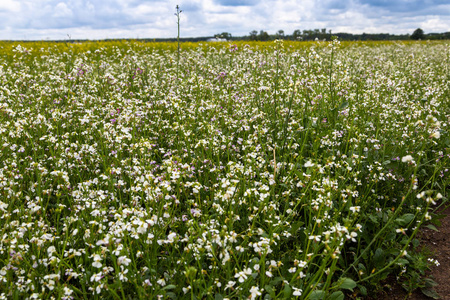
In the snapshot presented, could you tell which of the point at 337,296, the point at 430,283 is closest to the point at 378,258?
the point at 430,283

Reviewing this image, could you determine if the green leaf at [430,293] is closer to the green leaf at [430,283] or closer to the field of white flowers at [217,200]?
the green leaf at [430,283]

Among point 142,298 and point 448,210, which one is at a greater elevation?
point 142,298

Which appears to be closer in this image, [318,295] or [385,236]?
[318,295]

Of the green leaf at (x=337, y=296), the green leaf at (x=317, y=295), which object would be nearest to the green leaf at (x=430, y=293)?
the green leaf at (x=337, y=296)

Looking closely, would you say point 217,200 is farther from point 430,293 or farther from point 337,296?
point 430,293

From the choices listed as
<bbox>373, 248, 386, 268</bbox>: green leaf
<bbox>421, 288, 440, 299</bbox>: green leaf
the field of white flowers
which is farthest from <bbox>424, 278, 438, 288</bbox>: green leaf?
<bbox>373, 248, 386, 268</bbox>: green leaf

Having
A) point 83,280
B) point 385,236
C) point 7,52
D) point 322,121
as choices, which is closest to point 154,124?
point 322,121

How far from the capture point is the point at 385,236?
3.82 metres

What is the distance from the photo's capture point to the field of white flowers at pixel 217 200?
2.83 metres

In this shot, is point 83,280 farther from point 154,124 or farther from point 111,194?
point 154,124

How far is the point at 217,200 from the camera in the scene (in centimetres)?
375

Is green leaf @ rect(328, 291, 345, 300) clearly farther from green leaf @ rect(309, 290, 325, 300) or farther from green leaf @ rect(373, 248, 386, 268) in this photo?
green leaf @ rect(373, 248, 386, 268)

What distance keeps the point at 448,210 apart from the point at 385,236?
2.27 meters

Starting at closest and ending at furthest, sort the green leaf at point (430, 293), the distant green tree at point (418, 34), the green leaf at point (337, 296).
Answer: the green leaf at point (337, 296) → the green leaf at point (430, 293) → the distant green tree at point (418, 34)
